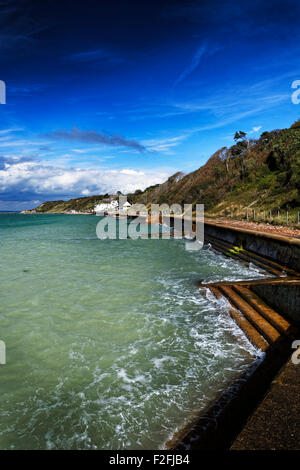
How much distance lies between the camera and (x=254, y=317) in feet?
23.6

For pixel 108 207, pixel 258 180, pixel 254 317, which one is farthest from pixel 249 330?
pixel 108 207

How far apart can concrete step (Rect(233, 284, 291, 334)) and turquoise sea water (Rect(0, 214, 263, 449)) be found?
89 centimetres

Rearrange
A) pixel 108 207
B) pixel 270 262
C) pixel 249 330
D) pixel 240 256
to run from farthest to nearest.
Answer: pixel 108 207 → pixel 240 256 → pixel 270 262 → pixel 249 330

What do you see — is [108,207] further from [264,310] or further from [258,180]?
[264,310]

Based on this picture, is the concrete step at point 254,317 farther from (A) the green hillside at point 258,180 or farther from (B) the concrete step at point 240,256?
(A) the green hillside at point 258,180

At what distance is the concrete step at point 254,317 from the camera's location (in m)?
6.16

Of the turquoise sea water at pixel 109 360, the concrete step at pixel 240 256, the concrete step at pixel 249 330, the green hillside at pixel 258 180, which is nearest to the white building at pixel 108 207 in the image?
the green hillside at pixel 258 180

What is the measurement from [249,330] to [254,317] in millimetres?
667

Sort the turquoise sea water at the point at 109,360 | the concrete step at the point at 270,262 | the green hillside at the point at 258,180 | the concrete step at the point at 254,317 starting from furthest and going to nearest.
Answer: the green hillside at the point at 258,180 < the concrete step at the point at 270,262 < the concrete step at the point at 254,317 < the turquoise sea water at the point at 109,360

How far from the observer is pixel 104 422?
3926 millimetres

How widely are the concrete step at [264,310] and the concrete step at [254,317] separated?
4.1 inches

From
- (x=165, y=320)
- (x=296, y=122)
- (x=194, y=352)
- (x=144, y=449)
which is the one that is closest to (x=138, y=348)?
(x=194, y=352)

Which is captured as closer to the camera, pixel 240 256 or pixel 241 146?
pixel 240 256

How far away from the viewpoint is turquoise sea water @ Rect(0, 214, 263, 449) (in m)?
3.85
